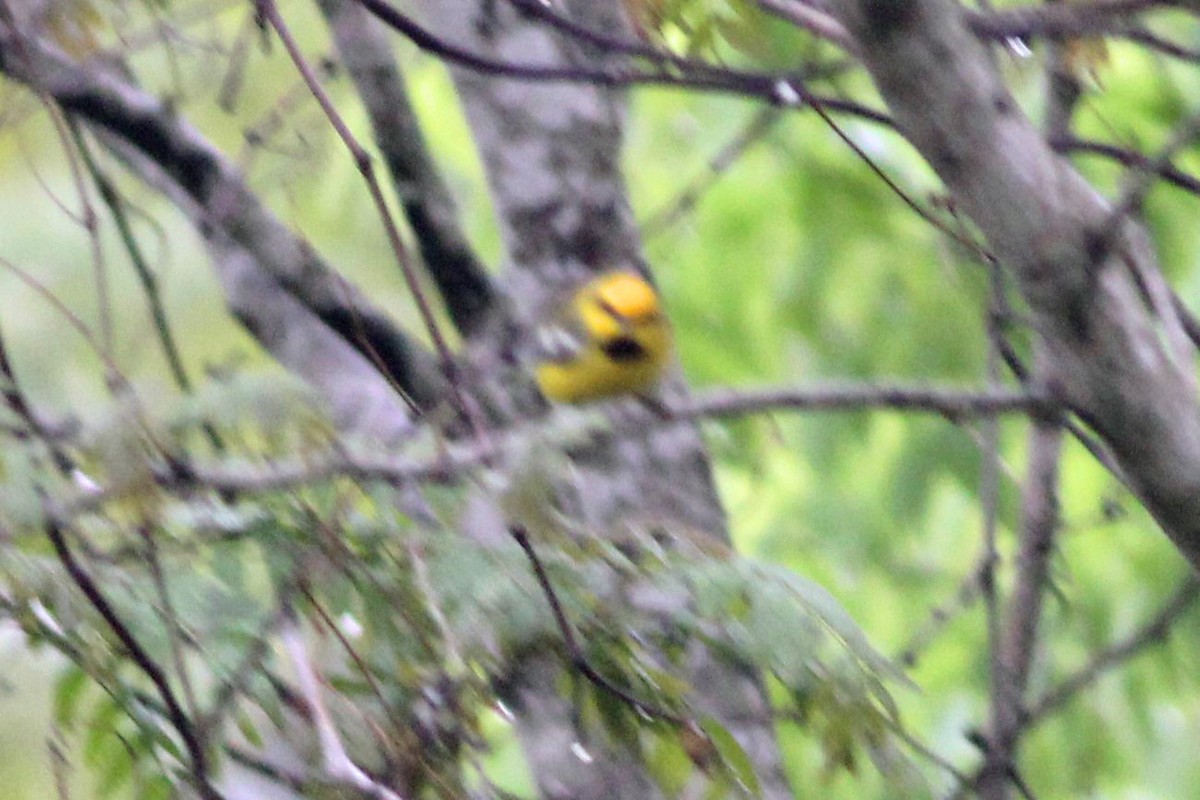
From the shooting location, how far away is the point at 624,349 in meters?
2.56

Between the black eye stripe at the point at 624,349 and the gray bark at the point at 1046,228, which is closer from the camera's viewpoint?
the gray bark at the point at 1046,228

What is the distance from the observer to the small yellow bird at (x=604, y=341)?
2455mm

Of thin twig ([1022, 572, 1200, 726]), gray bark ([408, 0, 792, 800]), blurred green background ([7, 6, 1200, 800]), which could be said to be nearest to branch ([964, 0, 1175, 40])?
gray bark ([408, 0, 792, 800])

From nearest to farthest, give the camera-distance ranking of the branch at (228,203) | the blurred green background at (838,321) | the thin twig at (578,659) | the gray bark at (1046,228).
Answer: the gray bark at (1046,228), the thin twig at (578,659), the branch at (228,203), the blurred green background at (838,321)

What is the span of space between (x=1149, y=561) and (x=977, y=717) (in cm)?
51

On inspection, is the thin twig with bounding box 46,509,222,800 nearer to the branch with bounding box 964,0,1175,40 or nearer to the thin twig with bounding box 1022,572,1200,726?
the branch with bounding box 964,0,1175,40

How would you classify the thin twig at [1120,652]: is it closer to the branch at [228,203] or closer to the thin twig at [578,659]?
the thin twig at [578,659]

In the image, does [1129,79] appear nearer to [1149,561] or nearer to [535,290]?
[1149,561]

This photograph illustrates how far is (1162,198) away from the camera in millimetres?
3168

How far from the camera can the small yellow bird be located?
246cm

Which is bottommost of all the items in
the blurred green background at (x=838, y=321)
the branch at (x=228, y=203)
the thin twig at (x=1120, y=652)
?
the branch at (x=228, y=203)

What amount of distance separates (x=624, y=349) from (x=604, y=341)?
0.15 m

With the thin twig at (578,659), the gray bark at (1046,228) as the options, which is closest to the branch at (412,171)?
the thin twig at (578,659)

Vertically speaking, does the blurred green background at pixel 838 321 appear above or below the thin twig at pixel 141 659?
above
